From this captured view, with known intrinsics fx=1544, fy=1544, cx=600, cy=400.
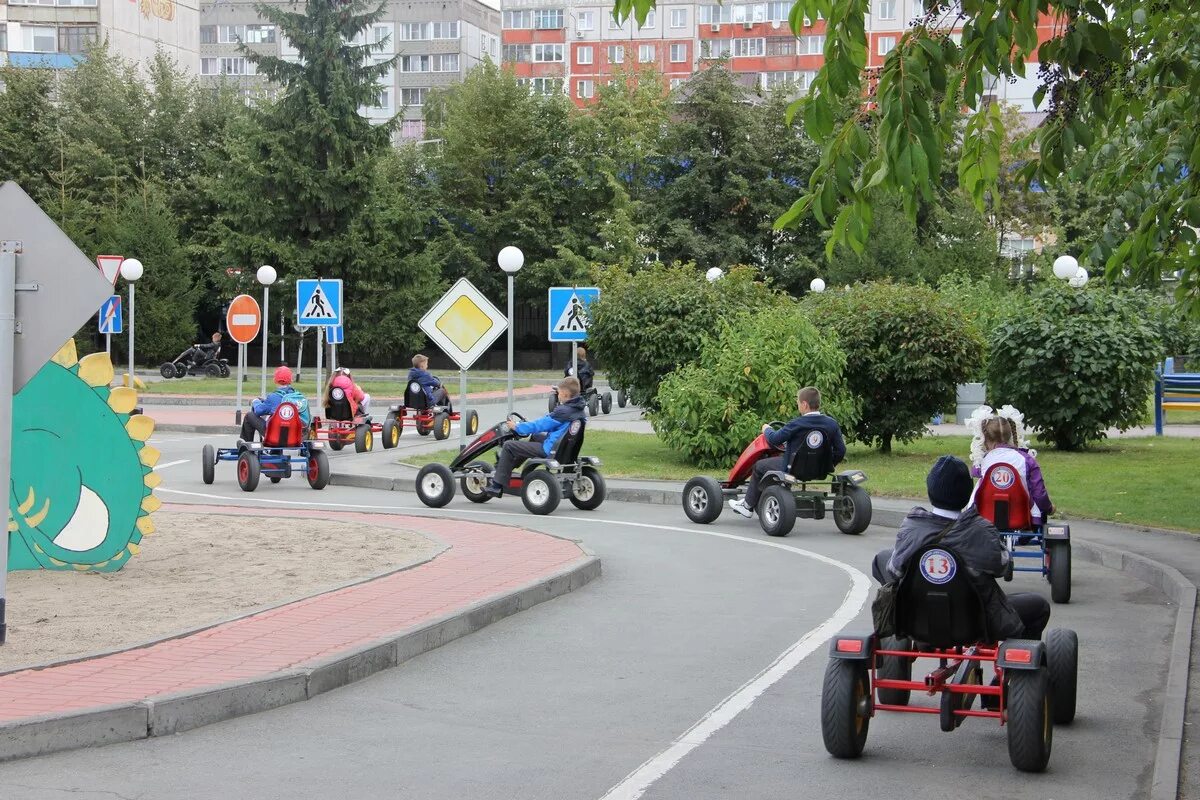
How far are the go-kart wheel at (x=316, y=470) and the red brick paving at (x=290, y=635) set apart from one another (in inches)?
294

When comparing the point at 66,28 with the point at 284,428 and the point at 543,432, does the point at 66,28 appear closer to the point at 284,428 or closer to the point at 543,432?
the point at 284,428

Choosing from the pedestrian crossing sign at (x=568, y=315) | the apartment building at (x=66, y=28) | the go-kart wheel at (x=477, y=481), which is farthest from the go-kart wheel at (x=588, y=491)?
the apartment building at (x=66, y=28)

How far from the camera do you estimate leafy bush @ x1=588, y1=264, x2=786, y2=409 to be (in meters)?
25.8

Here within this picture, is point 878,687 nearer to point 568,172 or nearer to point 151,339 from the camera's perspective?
point 151,339

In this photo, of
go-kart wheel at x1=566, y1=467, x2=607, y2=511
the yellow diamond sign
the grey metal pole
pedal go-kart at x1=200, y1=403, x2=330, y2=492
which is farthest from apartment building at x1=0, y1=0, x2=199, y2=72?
the grey metal pole

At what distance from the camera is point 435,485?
18.2 meters

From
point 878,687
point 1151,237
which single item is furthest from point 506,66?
point 878,687

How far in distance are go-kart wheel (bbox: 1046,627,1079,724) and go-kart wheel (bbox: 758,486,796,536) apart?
8.34 metres

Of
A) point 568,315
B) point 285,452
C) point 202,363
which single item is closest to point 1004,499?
point 285,452

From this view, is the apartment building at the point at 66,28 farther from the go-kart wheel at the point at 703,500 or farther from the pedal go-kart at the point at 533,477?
the go-kart wheel at the point at 703,500

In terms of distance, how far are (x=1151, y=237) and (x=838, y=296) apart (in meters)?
14.5

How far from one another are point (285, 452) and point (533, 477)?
4689 millimetres

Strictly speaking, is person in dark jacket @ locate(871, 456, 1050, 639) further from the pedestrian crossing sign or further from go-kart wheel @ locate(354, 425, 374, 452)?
go-kart wheel @ locate(354, 425, 374, 452)

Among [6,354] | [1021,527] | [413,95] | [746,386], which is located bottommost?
[1021,527]
